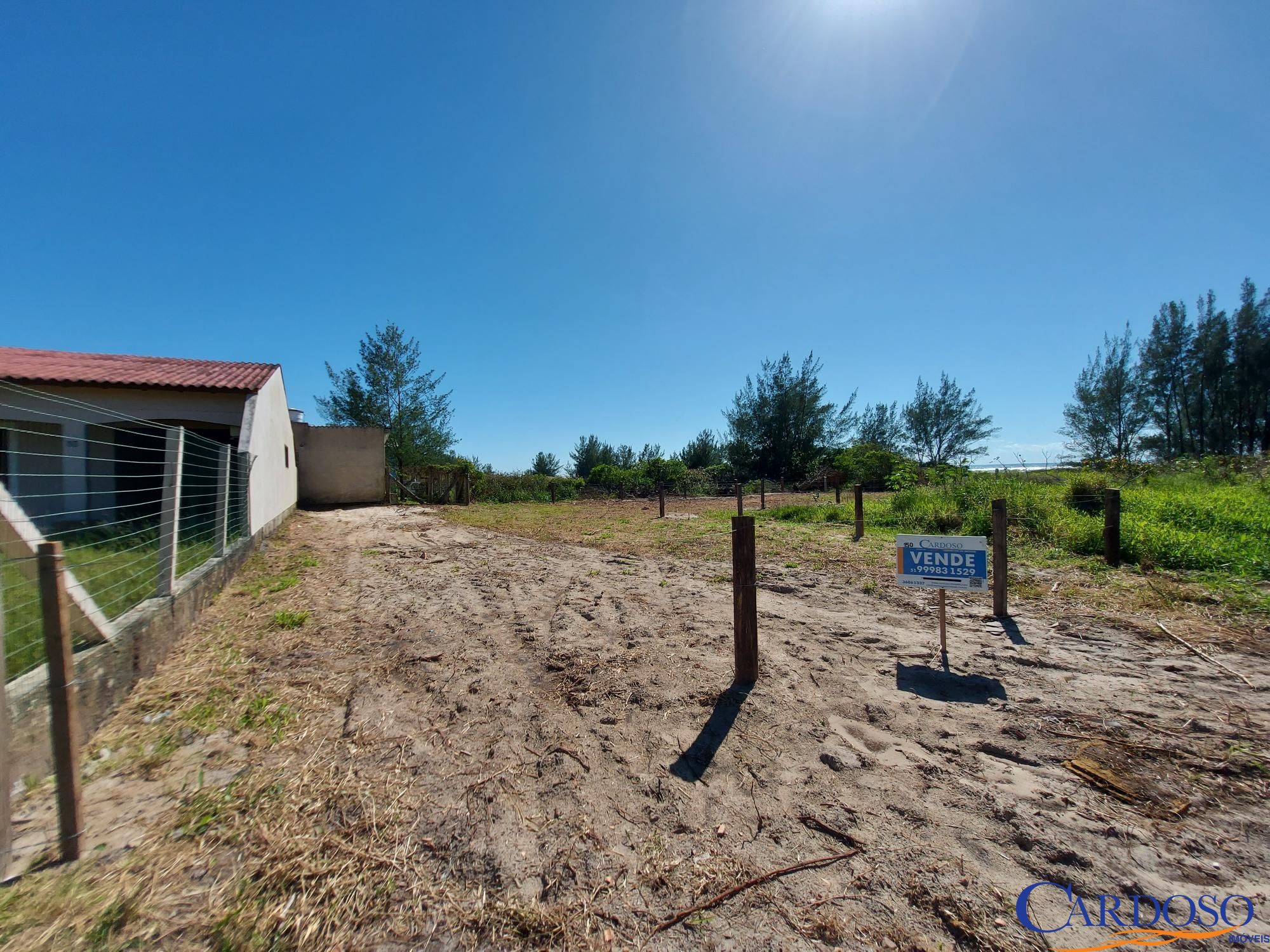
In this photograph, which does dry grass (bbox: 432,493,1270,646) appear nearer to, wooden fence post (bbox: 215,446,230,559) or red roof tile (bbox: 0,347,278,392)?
wooden fence post (bbox: 215,446,230,559)

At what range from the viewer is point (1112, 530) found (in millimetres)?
6789

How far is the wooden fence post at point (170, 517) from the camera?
402 centimetres

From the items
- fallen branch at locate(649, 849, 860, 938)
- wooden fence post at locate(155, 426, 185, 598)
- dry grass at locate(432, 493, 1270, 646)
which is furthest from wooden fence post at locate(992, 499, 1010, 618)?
wooden fence post at locate(155, 426, 185, 598)

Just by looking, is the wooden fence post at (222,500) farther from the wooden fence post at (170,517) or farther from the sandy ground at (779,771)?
the sandy ground at (779,771)

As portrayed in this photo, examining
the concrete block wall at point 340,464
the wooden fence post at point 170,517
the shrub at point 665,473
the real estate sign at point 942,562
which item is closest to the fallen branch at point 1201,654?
the real estate sign at point 942,562

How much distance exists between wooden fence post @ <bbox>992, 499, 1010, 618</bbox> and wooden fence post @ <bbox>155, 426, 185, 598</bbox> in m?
7.16

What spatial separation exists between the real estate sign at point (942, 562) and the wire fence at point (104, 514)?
475cm

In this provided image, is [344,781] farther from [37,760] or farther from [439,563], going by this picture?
[439,563]

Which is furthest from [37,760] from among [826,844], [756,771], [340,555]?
[340,555]

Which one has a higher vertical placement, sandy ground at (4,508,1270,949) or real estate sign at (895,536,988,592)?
real estate sign at (895,536,988,592)

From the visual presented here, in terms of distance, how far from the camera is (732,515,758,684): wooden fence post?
3436 mm

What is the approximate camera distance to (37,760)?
238 cm

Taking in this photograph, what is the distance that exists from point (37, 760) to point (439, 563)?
5578 millimetres

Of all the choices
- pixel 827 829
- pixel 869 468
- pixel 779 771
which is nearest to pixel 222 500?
pixel 779 771
